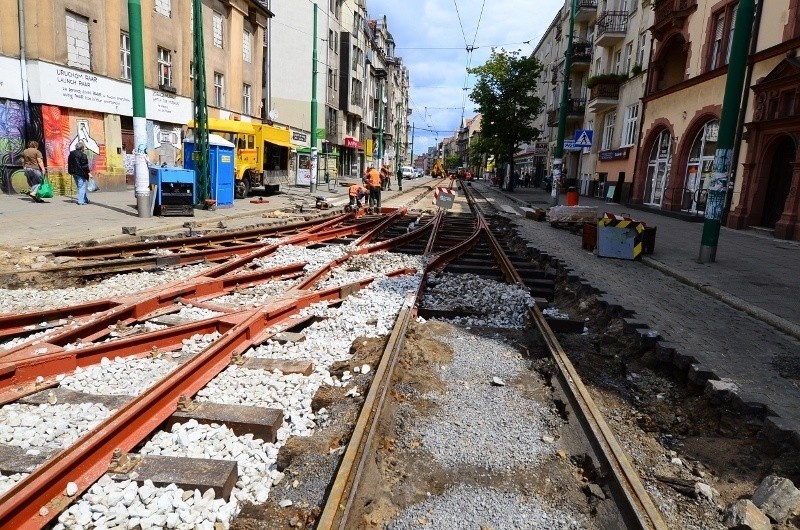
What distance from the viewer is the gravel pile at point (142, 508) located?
2471 millimetres

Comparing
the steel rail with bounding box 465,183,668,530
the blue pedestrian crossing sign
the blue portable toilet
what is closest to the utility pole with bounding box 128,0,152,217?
the blue portable toilet

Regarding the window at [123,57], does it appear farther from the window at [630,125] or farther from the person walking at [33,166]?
the window at [630,125]

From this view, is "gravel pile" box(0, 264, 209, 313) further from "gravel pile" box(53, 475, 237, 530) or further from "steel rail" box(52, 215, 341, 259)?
"gravel pile" box(53, 475, 237, 530)

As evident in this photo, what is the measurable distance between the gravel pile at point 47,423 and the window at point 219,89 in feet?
91.0

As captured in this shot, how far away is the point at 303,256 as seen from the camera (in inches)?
370

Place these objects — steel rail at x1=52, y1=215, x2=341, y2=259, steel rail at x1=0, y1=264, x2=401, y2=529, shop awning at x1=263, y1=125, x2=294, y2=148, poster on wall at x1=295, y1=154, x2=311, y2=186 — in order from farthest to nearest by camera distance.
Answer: poster on wall at x1=295, y1=154, x2=311, y2=186 < shop awning at x1=263, y1=125, x2=294, y2=148 < steel rail at x1=52, y1=215, x2=341, y2=259 < steel rail at x1=0, y1=264, x2=401, y2=529

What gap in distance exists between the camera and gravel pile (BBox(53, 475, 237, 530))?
8.11 feet

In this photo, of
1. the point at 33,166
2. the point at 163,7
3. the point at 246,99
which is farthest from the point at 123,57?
the point at 246,99

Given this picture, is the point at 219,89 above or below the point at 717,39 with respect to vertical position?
below

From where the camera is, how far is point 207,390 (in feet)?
12.7

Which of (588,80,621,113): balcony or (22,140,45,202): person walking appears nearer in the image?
(22,140,45,202): person walking

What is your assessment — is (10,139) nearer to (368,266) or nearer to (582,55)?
(368,266)

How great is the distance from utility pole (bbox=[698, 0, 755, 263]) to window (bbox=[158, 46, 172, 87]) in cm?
2220

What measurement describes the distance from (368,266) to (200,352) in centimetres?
466
